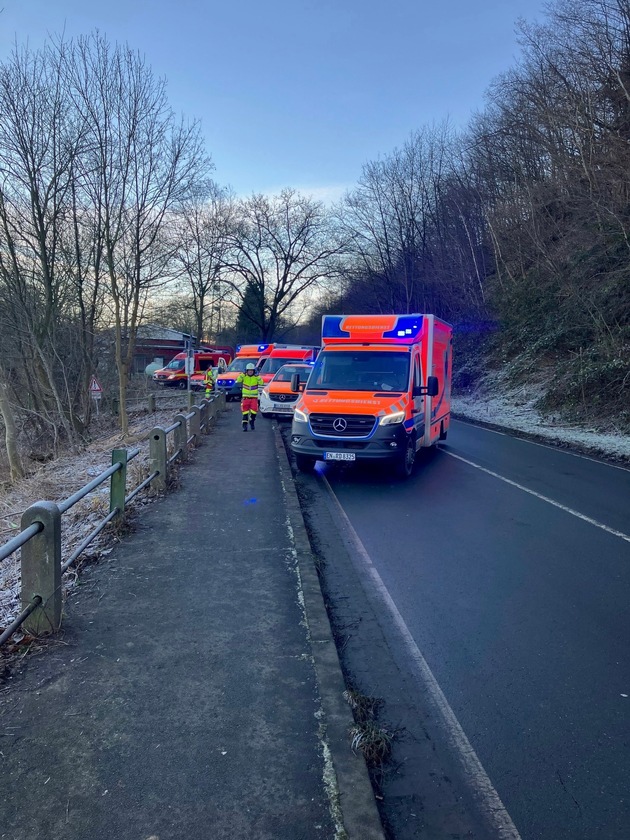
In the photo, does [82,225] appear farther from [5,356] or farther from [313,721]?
[313,721]

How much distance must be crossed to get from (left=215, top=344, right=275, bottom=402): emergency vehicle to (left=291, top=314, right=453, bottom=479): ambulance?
16.7 metres

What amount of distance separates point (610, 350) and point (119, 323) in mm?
15603

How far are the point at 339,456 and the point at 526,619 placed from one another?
545 cm

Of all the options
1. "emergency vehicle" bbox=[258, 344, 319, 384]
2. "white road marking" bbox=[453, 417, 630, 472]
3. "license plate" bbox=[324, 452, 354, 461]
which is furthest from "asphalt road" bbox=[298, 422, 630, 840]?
"emergency vehicle" bbox=[258, 344, 319, 384]

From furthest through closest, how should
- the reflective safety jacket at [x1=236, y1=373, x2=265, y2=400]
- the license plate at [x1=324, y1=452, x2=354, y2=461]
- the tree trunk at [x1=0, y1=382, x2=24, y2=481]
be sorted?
the tree trunk at [x1=0, y1=382, x2=24, y2=481]
the reflective safety jacket at [x1=236, y1=373, x2=265, y2=400]
the license plate at [x1=324, y1=452, x2=354, y2=461]

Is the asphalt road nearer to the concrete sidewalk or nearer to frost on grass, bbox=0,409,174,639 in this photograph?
the concrete sidewalk

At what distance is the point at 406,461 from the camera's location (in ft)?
34.6

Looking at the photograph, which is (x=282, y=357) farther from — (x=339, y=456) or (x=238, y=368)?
(x=339, y=456)

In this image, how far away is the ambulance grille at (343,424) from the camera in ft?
33.1

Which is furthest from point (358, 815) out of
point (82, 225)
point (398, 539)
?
point (82, 225)

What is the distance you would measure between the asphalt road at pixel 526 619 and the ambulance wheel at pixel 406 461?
20 centimetres

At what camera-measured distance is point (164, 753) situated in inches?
126

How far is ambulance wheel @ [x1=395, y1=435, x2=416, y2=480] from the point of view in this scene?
1034 cm

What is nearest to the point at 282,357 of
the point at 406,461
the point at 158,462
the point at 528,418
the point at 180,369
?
the point at 528,418
